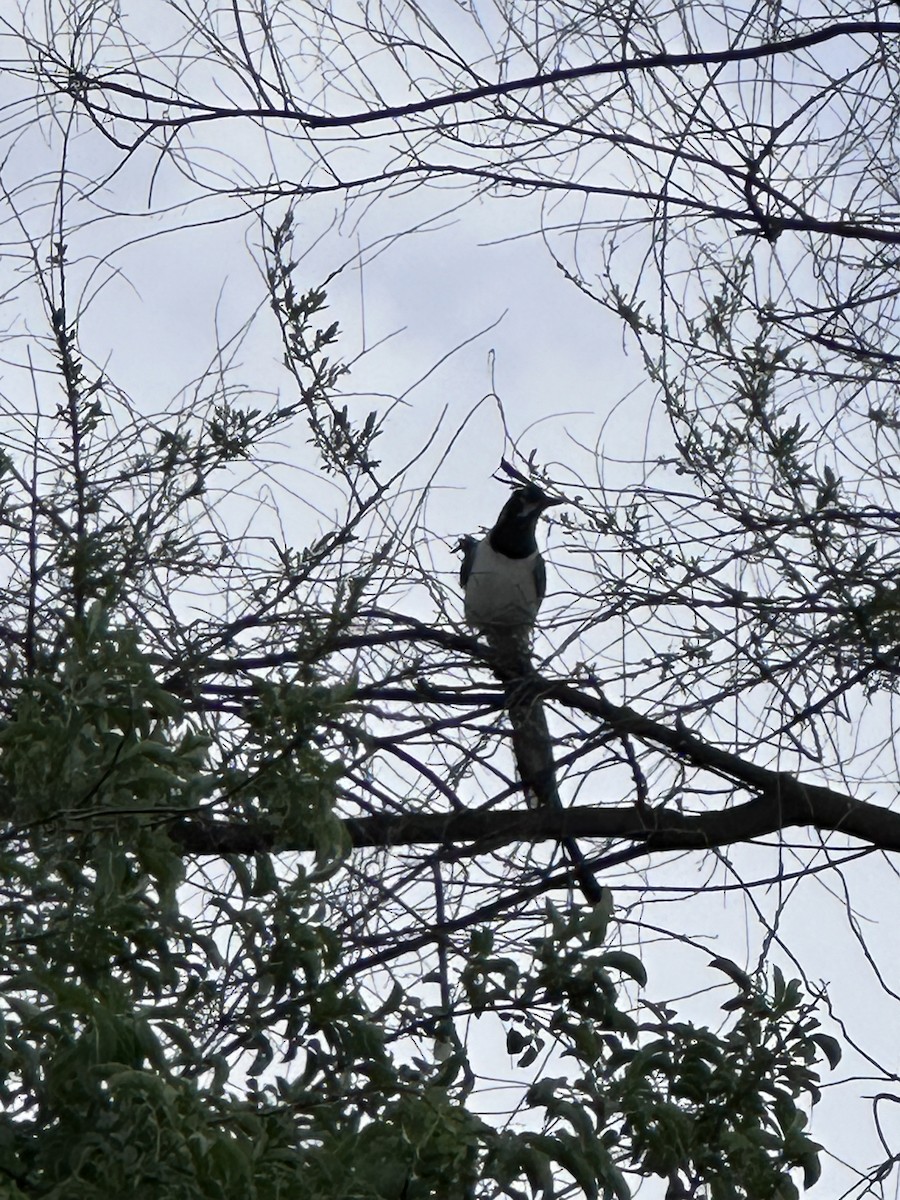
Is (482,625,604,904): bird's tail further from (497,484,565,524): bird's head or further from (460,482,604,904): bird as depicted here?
(497,484,565,524): bird's head

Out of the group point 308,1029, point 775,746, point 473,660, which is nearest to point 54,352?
point 473,660

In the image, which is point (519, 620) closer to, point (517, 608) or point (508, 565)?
point (517, 608)

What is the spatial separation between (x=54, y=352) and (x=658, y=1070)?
1.91 metres

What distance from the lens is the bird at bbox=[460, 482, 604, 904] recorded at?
3412 mm

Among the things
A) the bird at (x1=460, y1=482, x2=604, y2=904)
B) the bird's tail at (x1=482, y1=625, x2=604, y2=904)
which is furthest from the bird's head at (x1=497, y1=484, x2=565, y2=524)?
the bird's tail at (x1=482, y1=625, x2=604, y2=904)

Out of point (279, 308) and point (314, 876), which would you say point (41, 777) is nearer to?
point (314, 876)

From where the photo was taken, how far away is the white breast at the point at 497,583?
196 inches

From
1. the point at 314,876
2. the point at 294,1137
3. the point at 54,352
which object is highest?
the point at 54,352

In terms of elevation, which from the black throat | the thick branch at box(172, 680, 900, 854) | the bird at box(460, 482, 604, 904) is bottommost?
the thick branch at box(172, 680, 900, 854)

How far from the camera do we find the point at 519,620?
162 inches

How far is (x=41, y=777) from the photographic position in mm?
1812

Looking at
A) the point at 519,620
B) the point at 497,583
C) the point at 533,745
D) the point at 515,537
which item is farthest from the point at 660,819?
the point at 515,537

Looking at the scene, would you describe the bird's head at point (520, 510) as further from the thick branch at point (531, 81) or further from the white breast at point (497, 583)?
the thick branch at point (531, 81)

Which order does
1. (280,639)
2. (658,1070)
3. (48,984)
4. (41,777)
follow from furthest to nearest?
1. (280,639)
2. (658,1070)
3. (41,777)
4. (48,984)
